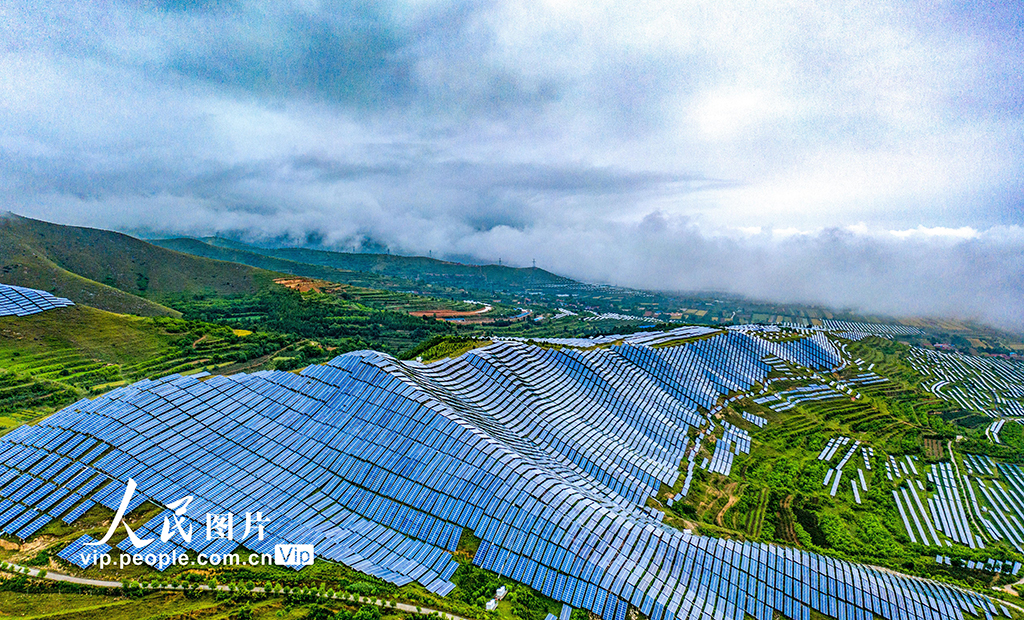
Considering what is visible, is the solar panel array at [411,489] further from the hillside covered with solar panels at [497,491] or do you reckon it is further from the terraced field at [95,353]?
the terraced field at [95,353]

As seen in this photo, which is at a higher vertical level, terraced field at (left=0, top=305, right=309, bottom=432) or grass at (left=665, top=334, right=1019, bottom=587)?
terraced field at (left=0, top=305, right=309, bottom=432)

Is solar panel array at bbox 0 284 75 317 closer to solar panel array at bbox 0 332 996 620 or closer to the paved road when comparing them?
solar panel array at bbox 0 332 996 620

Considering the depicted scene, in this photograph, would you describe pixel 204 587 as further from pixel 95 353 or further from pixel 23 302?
pixel 23 302

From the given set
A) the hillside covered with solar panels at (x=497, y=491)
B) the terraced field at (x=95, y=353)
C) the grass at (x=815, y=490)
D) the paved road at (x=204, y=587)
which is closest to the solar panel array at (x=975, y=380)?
the hillside covered with solar panels at (x=497, y=491)

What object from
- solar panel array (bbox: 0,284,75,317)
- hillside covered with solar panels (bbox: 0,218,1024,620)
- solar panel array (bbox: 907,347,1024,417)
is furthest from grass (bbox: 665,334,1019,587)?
solar panel array (bbox: 0,284,75,317)

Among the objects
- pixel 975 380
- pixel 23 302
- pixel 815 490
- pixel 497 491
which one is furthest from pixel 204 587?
pixel 975 380

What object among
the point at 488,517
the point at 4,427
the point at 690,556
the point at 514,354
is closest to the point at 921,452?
the point at 690,556
